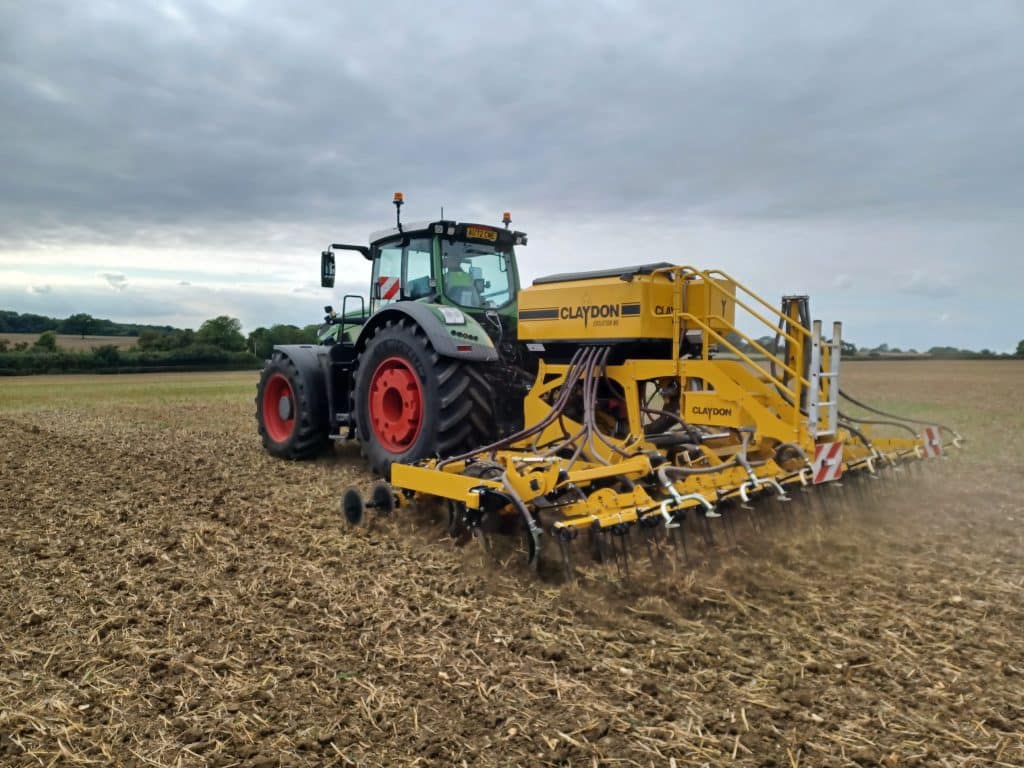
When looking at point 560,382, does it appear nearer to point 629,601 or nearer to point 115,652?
point 629,601

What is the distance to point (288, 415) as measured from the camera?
320 inches

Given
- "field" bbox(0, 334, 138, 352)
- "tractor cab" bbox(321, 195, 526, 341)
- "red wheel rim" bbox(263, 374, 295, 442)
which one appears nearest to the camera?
"tractor cab" bbox(321, 195, 526, 341)

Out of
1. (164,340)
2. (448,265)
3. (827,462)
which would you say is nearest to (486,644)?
(827,462)

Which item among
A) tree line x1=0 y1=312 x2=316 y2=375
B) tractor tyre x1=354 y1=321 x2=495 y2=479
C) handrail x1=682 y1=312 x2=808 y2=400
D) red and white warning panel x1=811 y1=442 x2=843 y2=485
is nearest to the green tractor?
tractor tyre x1=354 y1=321 x2=495 y2=479

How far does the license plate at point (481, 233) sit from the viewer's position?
7.15 metres

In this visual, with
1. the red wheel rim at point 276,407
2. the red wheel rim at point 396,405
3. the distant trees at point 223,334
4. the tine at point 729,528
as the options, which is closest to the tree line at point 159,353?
the distant trees at point 223,334

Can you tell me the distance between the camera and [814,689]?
9.62 feet

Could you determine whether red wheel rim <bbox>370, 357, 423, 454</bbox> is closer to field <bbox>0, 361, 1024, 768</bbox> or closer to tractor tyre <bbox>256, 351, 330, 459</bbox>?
field <bbox>0, 361, 1024, 768</bbox>

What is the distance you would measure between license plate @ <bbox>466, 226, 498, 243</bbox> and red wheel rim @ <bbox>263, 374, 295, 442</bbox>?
8.62ft

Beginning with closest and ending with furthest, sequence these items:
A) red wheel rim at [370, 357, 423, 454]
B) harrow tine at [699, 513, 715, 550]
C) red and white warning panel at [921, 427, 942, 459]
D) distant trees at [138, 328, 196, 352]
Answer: harrow tine at [699, 513, 715, 550] → red and white warning panel at [921, 427, 942, 459] → red wheel rim at [370, 357, 423, 454] → distant trees at [138, 328, 196, 352]

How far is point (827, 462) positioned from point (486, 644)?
8.04 ft

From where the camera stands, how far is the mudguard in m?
5.82

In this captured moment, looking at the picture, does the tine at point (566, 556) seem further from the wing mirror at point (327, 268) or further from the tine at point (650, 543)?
the wing mirror at point (327, 268)

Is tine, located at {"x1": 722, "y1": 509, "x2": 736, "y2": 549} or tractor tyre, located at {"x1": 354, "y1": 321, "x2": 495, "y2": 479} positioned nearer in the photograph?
tine, located at {"x1": 722, "y1": 509, "x2": 736, "y2": 549}
